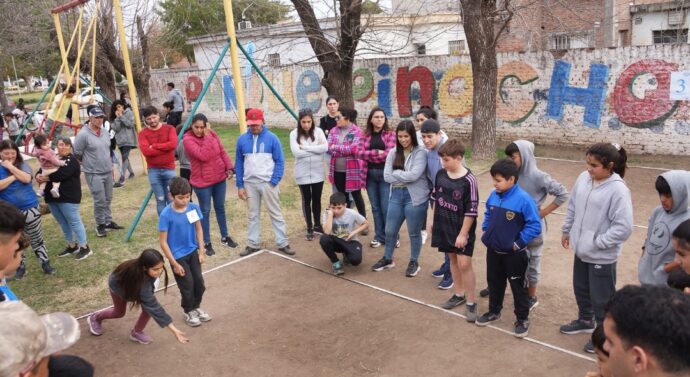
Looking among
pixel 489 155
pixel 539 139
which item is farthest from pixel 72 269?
pixel 539 139

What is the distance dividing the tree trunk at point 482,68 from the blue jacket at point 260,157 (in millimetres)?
5710

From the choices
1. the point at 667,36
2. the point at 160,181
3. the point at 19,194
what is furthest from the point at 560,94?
the point at 667,36

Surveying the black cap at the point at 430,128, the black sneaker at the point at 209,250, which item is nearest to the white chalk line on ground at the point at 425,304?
the black sneaker at the point at 209,250

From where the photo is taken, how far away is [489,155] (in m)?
11.5

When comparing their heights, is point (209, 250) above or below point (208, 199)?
below

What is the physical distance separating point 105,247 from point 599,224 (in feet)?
20.2

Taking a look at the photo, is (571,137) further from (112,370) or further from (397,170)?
(112,370)

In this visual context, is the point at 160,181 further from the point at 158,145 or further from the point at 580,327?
the point at 580,327

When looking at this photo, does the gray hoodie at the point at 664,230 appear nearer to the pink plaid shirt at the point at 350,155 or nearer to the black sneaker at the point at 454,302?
the black sneaker at the point at 454,302

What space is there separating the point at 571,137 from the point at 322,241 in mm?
8293

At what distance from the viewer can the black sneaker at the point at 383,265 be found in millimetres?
6188

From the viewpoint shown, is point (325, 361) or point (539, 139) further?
point (539, 139)

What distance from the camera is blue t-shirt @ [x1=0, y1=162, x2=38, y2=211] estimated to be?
6.10 meters

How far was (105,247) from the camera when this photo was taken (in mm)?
7473
